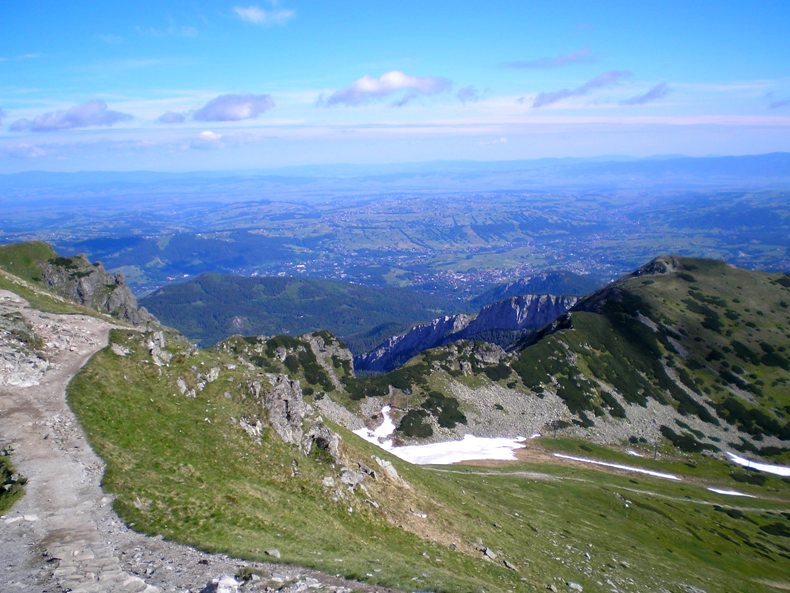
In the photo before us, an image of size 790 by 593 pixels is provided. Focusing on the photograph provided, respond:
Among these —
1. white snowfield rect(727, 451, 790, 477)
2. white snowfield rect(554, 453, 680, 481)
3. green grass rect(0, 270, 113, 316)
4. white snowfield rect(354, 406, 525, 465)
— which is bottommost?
white snowfield rect(727, 451, 790, 477)

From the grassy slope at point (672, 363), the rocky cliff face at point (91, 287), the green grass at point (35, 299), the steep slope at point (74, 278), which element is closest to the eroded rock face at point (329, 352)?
the steep slope at point (74, 278)

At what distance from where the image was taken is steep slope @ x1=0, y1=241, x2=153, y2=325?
12744 centimetres

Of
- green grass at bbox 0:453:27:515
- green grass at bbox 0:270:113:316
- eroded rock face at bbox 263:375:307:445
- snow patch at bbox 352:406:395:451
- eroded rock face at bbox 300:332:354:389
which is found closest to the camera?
green grass at bbox 0:453:27:515

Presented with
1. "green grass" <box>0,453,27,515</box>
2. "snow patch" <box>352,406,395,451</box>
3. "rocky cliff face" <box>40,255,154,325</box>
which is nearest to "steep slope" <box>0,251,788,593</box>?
"green grass" <box>0,453,27,515</box>

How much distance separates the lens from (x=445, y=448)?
4355 inches

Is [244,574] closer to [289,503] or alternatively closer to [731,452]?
[289,503]

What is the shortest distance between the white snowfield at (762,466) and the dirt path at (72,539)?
480 feet

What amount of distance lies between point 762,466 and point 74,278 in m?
181

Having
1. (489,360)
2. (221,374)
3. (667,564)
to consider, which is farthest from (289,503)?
(489,360)

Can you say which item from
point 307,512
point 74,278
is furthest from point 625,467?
point 74,278

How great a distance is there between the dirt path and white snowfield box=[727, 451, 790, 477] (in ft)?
480

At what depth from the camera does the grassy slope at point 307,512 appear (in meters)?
28.3

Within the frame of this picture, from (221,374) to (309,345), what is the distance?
90.2 m

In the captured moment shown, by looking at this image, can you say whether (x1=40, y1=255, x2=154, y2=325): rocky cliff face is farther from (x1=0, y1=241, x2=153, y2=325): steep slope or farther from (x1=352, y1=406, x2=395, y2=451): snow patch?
(x1=352, y1=406, x2=395, y2=451): snow patch
